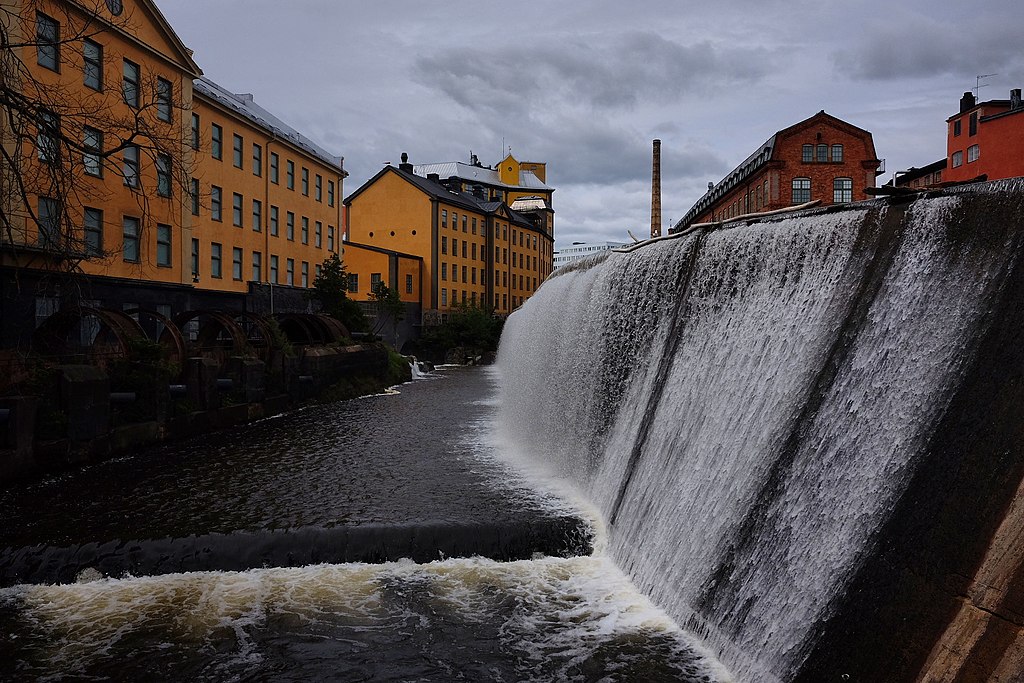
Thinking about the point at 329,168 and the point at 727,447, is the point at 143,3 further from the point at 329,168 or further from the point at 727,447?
the point at 727,447

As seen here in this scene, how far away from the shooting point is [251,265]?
3231 centimetres

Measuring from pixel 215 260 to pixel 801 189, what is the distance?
Answer: 1228 inches

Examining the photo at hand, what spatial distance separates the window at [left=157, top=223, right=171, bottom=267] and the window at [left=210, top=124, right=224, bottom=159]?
484 centimetres

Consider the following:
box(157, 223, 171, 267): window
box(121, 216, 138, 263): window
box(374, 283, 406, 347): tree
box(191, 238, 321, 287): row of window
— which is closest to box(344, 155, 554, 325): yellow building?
box(374, 283, 406, 347): tree

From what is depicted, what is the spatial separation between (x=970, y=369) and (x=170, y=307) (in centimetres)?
2655

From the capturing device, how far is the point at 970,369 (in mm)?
4312

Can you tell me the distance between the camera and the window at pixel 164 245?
2541cm

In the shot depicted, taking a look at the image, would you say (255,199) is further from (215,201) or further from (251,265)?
(215,201)

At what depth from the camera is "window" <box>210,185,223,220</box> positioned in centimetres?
2906

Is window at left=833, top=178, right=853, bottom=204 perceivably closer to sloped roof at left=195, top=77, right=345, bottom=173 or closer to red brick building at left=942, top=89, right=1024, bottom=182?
red brick building at left=942, top=89, right=1024, bottom=182

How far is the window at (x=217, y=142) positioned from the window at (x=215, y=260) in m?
3.69

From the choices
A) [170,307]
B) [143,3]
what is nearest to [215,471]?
[170,307]

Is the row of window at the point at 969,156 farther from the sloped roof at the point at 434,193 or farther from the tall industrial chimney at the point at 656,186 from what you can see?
the sloped roof at the point at 434,193

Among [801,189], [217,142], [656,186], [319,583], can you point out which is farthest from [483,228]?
Result: [319,583]
